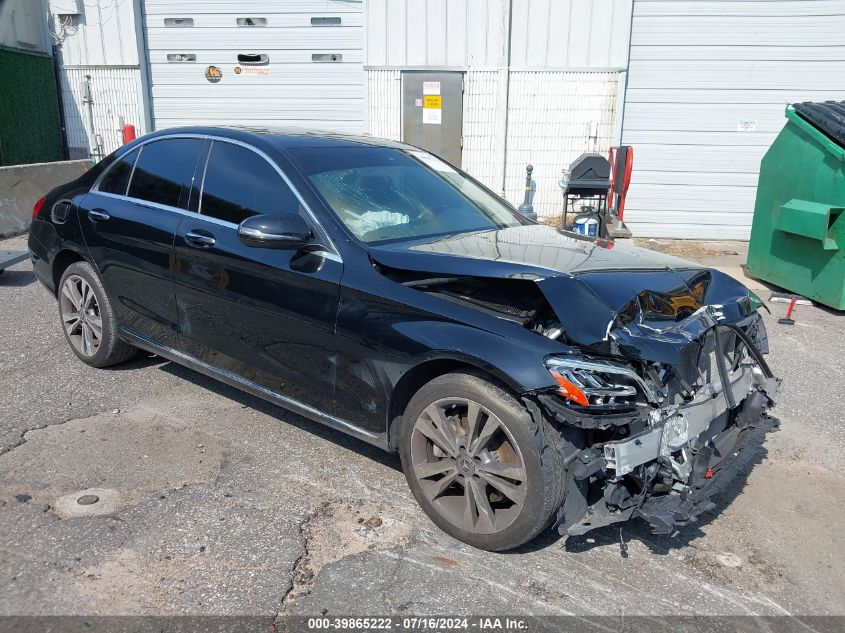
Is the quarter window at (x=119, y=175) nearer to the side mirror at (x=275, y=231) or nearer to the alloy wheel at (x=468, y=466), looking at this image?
the side mirror at (x=275, y=231)

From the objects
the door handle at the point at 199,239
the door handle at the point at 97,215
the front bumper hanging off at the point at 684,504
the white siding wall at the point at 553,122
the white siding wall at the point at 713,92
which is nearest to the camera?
the front bumper hanging off at the point at 684,504

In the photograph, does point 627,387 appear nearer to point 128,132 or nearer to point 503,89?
point 503,89

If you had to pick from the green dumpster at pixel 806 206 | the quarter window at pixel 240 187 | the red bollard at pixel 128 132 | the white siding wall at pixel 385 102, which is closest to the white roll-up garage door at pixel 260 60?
the white siding wall at pixel 385 102

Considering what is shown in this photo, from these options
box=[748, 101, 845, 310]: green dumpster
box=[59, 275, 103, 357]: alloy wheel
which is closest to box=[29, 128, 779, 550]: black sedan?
box=[59, 275, 103, 357]: alloy wheel

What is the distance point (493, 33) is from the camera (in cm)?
1157

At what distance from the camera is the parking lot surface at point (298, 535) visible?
2.79 metres

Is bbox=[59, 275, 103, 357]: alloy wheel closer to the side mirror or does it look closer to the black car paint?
the black car paint

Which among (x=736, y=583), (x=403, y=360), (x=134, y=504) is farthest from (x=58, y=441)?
(x=736, y=583)

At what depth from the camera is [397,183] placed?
13.4ft

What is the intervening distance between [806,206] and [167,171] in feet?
20.4

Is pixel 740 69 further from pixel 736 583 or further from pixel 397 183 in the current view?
pixel 736 583

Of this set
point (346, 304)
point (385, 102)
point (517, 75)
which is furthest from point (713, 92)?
point (346, 304)

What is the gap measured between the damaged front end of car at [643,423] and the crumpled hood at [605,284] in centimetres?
1

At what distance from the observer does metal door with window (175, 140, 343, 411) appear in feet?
11.4
